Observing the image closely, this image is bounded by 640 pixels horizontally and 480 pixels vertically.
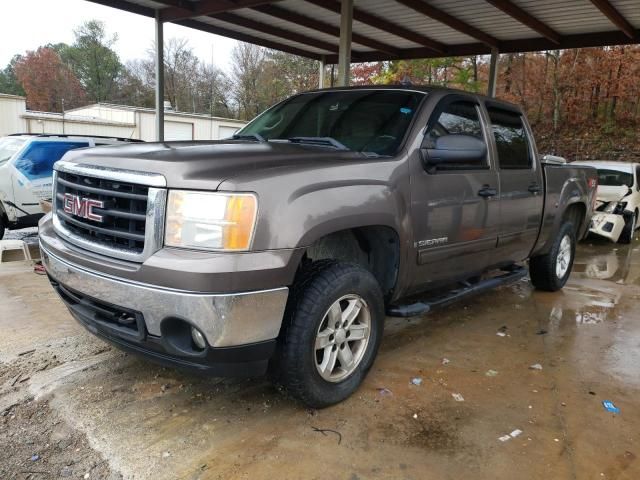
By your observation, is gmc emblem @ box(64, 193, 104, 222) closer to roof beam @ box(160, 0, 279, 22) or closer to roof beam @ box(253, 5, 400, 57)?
roof beam @ box(160, 0, 279, 22)

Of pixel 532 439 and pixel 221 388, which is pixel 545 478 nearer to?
pixel 532 439

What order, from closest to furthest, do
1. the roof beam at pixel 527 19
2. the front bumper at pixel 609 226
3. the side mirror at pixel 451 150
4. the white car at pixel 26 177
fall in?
1. the side mirror at pixel 451 150
2. the roof beam at pixel 527 19
3. the white car at pixel 26 177
4. the front bumper at pixel 609 226

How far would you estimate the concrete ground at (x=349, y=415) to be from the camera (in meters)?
2.49

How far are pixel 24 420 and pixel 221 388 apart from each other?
1079mm

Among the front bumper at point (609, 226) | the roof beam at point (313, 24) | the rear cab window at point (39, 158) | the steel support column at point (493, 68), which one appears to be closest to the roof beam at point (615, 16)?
the steel support column at point (493, 68)

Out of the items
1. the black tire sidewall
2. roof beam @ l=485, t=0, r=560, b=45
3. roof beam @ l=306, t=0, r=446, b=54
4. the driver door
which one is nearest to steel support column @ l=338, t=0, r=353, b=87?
roof beam @ l=306, t=0, r=446, b=54

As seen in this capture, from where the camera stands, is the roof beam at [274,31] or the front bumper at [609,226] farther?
the roof beam at [274,31]

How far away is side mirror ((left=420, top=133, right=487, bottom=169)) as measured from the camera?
3.35m

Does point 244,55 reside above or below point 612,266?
above

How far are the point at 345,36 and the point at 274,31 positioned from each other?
2.78 meters

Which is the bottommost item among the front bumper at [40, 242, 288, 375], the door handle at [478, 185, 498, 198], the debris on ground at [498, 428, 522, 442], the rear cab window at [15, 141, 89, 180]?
the debris on ground at [498, 428, 522, 442]

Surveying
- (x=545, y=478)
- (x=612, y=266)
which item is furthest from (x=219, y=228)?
(x=612, y=266)

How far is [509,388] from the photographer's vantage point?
11.1 feet

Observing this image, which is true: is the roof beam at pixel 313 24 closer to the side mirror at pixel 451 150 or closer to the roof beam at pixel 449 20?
the roof beam at pixel 449 20
